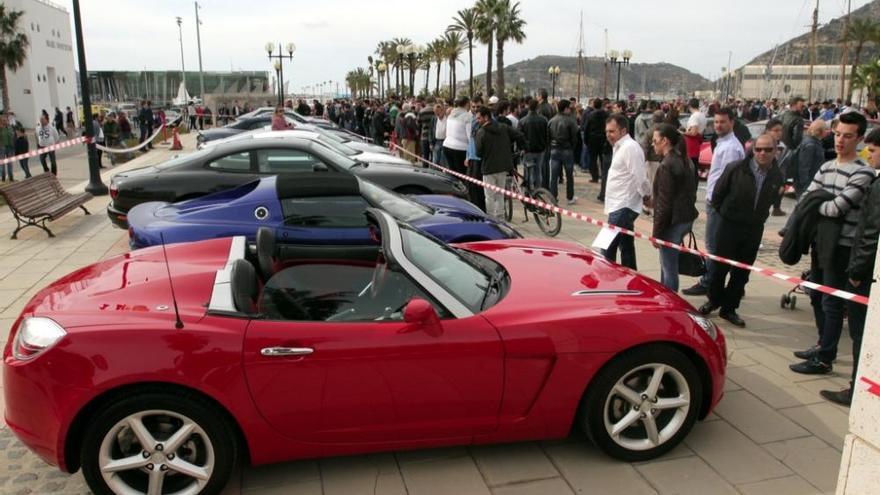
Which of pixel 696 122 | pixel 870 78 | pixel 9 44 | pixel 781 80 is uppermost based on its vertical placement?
pixel 781 80

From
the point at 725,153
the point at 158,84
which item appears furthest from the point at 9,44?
the point at 158,84

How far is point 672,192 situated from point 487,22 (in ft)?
152

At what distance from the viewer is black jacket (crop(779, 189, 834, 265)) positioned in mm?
4676

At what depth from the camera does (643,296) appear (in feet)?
12.5

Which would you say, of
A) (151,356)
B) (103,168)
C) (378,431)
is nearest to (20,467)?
(151,356)

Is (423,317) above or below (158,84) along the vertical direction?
below

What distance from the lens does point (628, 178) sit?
20.2 ft

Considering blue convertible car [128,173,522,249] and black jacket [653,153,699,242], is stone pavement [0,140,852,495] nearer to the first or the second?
black jacket [653,153,699,242]

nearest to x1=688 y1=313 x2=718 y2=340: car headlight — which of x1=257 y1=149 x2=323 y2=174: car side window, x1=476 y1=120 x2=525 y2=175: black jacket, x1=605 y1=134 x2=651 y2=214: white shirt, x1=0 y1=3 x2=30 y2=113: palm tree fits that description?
x1=605 y1=134 x2=651 y2=214: white shirt

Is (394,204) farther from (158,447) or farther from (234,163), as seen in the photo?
(158,447)

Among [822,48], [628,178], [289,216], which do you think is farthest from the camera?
[822,48]

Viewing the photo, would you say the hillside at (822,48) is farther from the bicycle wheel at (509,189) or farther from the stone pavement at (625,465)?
the stone pavement at (625,465)

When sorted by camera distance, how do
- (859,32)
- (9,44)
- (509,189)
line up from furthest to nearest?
(859,32), (9,44), (509,189)

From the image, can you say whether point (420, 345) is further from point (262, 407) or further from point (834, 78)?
point (834, 78)
